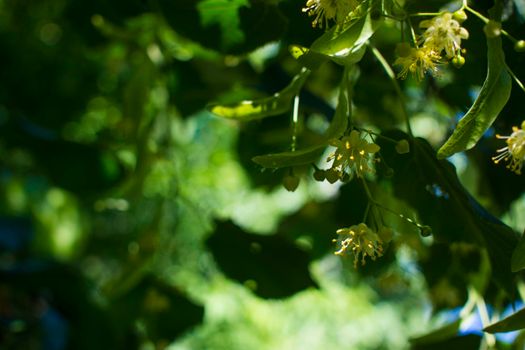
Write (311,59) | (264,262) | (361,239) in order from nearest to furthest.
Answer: (311,59) → (361,239) → (264,262)

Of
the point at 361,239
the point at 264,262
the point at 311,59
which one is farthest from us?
the point at 264,262

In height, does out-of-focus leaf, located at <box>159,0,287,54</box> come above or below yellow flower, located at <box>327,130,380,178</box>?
below

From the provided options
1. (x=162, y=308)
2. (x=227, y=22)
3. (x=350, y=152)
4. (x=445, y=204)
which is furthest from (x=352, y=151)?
(x=162, y=308)

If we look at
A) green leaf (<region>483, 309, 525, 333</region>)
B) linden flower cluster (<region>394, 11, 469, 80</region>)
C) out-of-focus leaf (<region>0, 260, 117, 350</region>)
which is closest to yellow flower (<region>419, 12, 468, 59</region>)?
linden flower cluster (<region>394, 11, 469, 80</region>)

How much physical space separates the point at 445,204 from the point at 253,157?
0.83 feet

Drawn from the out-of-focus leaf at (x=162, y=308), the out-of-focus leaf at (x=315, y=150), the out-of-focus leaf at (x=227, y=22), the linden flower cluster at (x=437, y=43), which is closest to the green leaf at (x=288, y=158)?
the out-of-focus leaf at (x=315, y=150)

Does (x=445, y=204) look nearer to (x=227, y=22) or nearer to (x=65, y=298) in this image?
(x=227, y=22)

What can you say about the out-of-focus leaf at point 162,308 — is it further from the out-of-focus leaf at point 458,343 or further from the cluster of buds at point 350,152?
the cluster of buds at point 350,152

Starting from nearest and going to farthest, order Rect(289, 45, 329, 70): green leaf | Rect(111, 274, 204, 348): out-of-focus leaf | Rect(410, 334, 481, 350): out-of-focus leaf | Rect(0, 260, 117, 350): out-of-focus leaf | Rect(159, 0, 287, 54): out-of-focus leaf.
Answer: Rect(289, 45, 329, 70): green leaf
Rect(159, 0, 287, 54): out-of-focus leaf
Rect(410, 334, 481, 350): out-of-focus leaf
Rect(111, 274, 204, 348): out-of-focus leaf
Rect(0, 260, 117, 350): out-of-focus leaf

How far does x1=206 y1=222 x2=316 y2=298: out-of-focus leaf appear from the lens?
3.29 ft

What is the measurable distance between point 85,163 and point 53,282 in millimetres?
545

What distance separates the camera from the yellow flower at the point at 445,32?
21.8 inches

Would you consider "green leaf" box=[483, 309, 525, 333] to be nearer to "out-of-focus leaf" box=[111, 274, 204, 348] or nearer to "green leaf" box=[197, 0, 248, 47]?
"green leaf" box=[197, 0, 248, 47]

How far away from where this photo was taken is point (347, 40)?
513 mm
